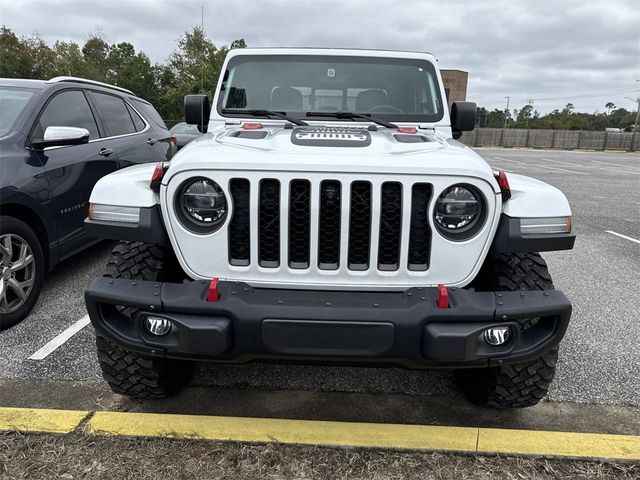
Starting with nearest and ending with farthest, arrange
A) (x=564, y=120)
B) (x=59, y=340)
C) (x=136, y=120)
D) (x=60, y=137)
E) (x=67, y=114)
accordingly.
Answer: (x=59, y=340) < (x=60, y=137) < (x=67, y=114) < (x=136, y=120) < (x=564, y=120)

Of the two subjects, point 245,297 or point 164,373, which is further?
point 164,373

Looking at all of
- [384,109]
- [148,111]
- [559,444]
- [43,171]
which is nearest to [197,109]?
[43,171]

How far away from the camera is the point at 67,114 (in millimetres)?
4164

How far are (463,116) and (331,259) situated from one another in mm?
1892

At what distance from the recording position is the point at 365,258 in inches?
82.5

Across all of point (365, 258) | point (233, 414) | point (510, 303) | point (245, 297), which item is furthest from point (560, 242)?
point (233, 414)

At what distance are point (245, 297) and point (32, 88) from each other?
3.20 metres

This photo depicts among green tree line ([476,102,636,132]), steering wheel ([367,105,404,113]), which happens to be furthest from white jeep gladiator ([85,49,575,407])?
green tree line ([476,102,636,132])

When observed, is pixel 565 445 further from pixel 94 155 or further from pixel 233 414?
pixel 94 155

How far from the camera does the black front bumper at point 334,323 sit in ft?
6.27

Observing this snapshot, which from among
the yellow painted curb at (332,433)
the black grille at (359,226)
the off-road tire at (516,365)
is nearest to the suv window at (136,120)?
the yellow painted curb at (332,433)

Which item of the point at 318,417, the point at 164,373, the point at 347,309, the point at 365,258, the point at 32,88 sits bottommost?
the point at 318,417

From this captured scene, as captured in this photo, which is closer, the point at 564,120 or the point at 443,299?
the point at 443,299

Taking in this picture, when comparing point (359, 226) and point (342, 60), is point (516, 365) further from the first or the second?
point (342, 60)
